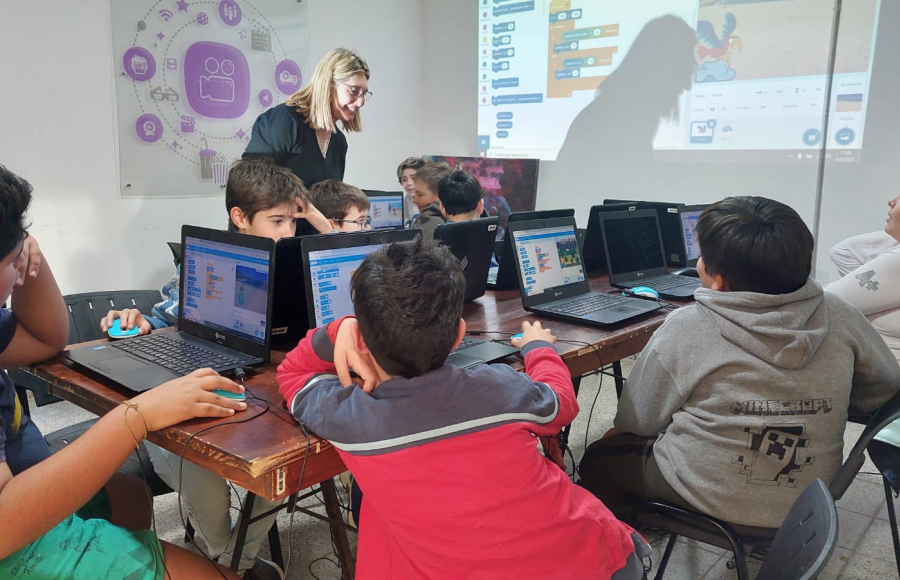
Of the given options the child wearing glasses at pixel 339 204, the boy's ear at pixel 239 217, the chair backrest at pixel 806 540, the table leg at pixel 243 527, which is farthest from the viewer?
the child wearing glasses at pixel 339 204

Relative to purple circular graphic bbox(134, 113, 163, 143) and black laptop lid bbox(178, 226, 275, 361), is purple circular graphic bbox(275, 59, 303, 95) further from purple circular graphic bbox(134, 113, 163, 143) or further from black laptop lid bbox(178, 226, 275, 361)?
black laptop lid bbox(178, 226, 275, 361)

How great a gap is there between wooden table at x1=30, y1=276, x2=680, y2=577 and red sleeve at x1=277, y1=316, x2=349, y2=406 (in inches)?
2.2

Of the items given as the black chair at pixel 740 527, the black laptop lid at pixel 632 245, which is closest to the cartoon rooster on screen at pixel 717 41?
the black laptop lid at pixel 632 245

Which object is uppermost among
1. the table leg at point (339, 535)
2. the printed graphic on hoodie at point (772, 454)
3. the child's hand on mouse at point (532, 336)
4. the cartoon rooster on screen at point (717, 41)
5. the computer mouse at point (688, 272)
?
the cartoon rooster on screen at point (717, 41)

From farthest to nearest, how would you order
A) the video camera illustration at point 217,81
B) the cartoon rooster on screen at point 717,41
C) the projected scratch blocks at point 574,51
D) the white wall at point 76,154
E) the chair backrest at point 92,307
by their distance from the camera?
the projected scratch blocks at point 574,51 → the video camera illustration at point 217,81 → the cartoon rooster on screen at point 717,41 → the white wall at point 76,154 → the chair backrest at point 92,307

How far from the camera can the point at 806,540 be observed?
88cm

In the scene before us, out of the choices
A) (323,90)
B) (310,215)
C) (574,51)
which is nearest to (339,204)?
(310,215)

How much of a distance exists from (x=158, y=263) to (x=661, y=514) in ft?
10.7

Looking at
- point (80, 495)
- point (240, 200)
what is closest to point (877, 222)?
point (240, 200)

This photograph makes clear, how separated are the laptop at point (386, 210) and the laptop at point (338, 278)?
2.48 meters

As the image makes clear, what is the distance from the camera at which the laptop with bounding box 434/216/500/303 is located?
1984 millimetres

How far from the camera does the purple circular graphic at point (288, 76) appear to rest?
428 cm

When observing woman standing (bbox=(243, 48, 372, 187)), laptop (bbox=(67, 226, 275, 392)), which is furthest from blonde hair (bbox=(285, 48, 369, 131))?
laptop (bbox=(67, 226, 275, 392))

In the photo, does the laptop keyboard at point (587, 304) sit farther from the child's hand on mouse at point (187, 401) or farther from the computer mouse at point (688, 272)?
the child's hand on mouse at point (187, 401)
